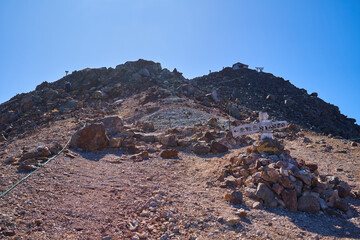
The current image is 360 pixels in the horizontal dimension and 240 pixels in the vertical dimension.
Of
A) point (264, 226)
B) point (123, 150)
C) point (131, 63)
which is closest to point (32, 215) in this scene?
point (264, 226)

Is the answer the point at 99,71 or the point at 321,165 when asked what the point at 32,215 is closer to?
the point at 321,165

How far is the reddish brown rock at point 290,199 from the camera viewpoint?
4.25 meters

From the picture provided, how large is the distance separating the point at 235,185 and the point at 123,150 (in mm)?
5045

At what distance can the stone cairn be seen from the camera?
429cm

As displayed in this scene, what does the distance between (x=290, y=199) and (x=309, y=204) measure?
1.05 feet

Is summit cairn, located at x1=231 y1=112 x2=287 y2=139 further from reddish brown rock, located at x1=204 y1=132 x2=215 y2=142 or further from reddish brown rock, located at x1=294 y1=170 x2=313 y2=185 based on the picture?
reddish brown rock, located at x1=204 y1=132 x2=215 y2=142

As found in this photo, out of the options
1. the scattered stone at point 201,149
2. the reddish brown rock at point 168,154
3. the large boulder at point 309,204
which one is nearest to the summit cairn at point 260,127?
the large boulder at point 309,204

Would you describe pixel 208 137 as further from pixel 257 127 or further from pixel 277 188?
pixel 277 188

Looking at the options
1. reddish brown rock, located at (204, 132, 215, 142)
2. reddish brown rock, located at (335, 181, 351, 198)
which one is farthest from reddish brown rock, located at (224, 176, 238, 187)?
Result: reddish brown rock, located at (204, 132, 215, 142)

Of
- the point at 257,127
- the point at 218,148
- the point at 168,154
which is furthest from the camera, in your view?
the point at 218,148

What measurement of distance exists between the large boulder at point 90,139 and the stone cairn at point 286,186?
17.3 ft

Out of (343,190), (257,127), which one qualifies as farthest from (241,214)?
(343,190)

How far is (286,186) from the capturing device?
4516mm

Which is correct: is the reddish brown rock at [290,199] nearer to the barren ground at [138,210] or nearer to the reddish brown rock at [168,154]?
the barren ground at [138,210]
